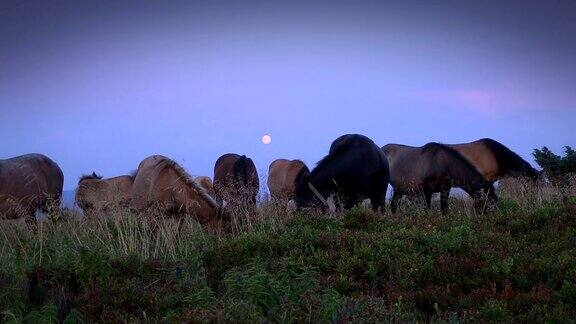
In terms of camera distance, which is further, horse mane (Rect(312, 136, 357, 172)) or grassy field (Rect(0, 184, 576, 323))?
horse mane (Rect(312, 136, 357, 172))

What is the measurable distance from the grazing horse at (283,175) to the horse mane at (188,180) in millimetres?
9234

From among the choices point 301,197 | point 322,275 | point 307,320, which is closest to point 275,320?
point 307,320

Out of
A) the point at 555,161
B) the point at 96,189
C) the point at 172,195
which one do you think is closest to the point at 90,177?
the point at 96,189

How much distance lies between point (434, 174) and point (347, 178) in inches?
111

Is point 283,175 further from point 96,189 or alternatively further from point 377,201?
point 377,201

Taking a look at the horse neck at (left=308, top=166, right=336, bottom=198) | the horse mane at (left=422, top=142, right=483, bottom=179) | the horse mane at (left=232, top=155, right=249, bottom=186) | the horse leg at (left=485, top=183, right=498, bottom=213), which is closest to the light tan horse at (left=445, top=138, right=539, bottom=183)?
the horse mane at (left=422, top=142, right=483, bottom=179)

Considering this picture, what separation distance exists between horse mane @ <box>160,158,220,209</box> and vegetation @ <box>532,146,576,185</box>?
1400cm

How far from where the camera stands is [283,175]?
2255 centimetres

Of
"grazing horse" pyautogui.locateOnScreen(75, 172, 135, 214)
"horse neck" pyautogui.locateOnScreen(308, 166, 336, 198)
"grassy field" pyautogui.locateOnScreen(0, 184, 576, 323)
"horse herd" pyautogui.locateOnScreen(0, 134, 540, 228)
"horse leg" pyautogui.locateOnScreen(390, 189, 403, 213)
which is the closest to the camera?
"grassy field" pyautogui.locateOnScreen(0, 184, 576, 323)

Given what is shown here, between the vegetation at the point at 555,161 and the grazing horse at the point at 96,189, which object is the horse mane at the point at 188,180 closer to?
the grazing horse at the point at 96,189

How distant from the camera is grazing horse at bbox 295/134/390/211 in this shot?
13188 millimetres

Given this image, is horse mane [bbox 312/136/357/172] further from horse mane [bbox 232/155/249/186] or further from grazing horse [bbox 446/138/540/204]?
horse mane [bbox 232/155/249/186]

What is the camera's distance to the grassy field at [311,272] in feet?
18.1

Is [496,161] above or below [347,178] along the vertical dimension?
above
